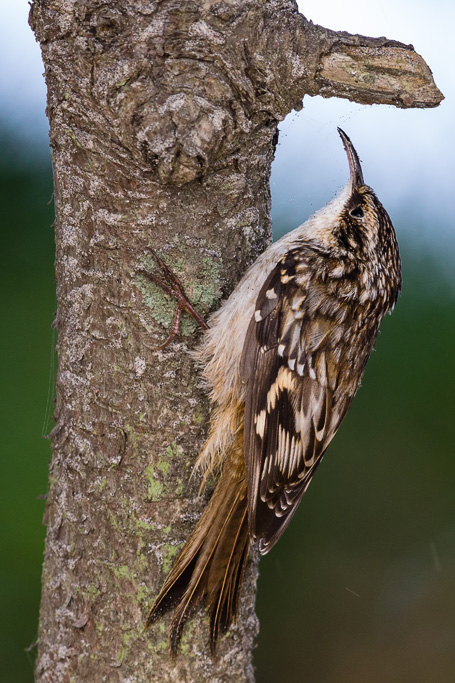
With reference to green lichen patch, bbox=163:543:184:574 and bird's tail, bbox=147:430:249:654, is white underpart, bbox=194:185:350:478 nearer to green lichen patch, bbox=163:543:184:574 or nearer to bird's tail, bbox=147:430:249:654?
bird's tail, bbox=147:430:249:654

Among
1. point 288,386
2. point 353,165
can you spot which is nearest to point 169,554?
point 288,386

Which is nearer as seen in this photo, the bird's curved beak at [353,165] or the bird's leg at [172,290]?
the bird's leg at [172,290]

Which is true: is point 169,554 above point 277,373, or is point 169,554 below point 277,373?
below

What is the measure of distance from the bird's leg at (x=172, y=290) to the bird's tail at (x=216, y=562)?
13.9 inches

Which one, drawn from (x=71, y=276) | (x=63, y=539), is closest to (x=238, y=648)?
(x=63, y=539)

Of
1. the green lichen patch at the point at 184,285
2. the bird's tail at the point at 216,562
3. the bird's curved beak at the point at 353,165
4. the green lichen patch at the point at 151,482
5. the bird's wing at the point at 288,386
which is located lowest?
the bird's tail at the point at 216,562

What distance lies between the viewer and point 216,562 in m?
1.80

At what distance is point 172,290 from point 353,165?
767 millimetres

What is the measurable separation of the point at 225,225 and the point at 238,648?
43.2 inches

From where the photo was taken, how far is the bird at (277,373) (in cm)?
177

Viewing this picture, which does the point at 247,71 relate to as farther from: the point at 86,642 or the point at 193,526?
the point at 86,642

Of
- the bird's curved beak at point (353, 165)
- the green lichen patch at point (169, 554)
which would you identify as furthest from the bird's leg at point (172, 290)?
the bird's curved beak at point (353, 165)

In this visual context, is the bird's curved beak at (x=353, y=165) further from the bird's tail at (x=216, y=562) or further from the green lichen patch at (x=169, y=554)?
the green lichen patch at (x=169, y=554)

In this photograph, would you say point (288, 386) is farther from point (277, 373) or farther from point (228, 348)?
point (228, 348)
